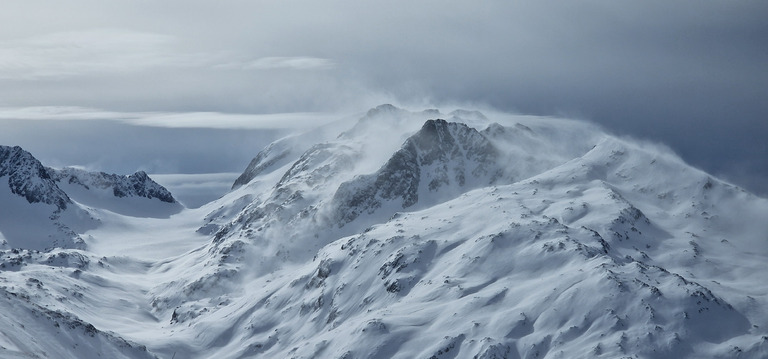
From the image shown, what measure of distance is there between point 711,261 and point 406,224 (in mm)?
63293

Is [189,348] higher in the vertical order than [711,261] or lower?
lower

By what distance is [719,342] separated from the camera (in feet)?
370

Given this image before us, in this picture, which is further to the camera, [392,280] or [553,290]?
[392,280]

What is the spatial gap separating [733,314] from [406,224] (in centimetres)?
7745

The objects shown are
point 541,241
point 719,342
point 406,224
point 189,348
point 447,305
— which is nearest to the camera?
point 719,342

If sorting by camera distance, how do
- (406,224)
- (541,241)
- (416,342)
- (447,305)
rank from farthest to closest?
(406,224) < (541,241) < (447,305) < (416,342)

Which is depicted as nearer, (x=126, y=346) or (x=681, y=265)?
(x=126, y=346)

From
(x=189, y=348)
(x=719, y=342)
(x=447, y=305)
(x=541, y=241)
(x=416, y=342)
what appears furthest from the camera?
(x=189, y=348)

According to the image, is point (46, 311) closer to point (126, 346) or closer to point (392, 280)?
point (126, 346)

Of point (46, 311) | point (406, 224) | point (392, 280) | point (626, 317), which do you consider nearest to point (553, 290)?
point (626, 317)

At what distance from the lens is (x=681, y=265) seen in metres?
153

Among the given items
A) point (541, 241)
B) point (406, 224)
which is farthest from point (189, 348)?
point (541, 241)

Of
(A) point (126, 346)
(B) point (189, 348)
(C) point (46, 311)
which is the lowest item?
(B) point (189, 348)

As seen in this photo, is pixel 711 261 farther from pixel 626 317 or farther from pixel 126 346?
pixel 126 346
